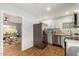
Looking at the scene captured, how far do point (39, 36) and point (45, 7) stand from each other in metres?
0.68

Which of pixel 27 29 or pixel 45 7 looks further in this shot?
pixel 27 29

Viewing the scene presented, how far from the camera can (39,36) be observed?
2.08 metres

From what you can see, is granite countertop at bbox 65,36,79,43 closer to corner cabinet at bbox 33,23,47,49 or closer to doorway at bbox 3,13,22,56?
corner cabinet at bbox 33,23,47,49

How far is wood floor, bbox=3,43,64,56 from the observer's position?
1.91 metres

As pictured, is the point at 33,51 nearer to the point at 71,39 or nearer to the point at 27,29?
the point at 27,29

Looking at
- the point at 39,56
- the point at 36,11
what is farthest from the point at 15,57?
the point at 36,11

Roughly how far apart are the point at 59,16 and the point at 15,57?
1.32 m

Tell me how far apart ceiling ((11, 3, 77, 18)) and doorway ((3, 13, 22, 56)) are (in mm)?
284

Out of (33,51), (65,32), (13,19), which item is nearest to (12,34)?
(13,19)

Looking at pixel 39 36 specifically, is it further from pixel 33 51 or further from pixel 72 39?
pixel 72 39

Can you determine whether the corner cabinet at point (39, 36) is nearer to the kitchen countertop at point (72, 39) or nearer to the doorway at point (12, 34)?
the doorway at point (12, 34)

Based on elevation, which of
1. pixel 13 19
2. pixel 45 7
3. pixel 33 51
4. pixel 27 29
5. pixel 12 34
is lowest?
pixel 33 51

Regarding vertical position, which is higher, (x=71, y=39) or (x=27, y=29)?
(x=27, y=29)

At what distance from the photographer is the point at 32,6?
1.88 metres
